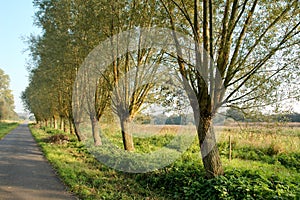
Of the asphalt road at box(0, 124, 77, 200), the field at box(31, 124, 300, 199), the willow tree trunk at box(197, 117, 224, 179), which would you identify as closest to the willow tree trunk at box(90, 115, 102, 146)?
the field at box(31, 124, 300, 199)

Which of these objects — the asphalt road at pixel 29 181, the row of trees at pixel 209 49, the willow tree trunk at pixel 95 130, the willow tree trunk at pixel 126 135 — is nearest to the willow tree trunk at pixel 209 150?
the row of trees at pixel 209 49

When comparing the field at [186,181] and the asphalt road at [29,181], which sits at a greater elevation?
the field at [186,181]

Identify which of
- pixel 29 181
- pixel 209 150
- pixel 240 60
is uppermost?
pixel 240 60

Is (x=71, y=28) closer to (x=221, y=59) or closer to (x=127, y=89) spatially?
(x=127, y=89)

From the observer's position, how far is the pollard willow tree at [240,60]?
702cm

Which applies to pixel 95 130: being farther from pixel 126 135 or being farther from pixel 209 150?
pixel 209 150

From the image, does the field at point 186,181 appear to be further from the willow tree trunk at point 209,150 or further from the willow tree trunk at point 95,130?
the willow tree trunk at point 95,130

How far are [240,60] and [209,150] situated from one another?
2510mm

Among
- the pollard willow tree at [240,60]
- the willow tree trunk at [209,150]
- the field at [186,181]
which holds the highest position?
the pollard willow tree at [240,60]

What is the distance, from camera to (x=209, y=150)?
7406mm

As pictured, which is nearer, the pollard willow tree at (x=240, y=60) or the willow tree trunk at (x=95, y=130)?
the pollard willow tree at (x=240, y=60)

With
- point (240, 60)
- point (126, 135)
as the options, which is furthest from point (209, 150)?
point (126, 135)

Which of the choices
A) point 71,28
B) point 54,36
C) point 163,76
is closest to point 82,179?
point 163,76

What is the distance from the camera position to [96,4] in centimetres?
1045
